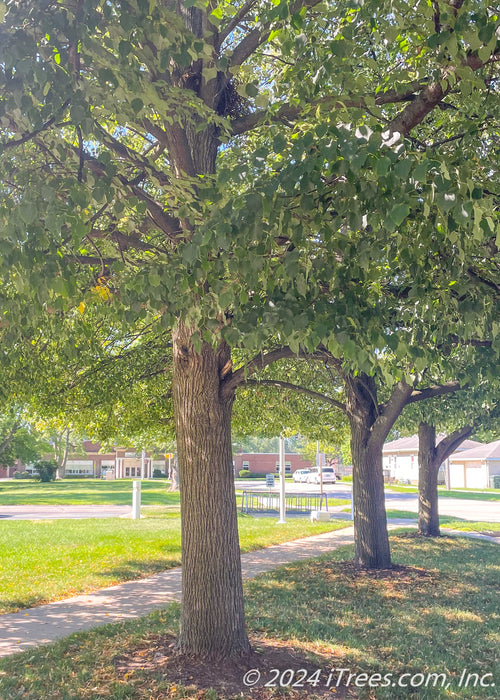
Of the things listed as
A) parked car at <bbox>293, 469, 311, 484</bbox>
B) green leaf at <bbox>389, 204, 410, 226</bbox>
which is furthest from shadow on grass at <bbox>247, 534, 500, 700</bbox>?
parked car at <bbox>293, 469, 311, 484</bbox>

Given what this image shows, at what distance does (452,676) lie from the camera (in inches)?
221

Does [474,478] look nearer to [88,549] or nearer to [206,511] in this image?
[88,549]

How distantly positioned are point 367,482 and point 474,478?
4835 cm

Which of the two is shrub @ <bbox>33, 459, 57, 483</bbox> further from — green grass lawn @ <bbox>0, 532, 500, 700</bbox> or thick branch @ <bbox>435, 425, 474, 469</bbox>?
green grass lawn @ <bbox>0, 532, 500, 700</bbox>

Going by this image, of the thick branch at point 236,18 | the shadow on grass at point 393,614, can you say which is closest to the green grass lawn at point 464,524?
the shadow on grass at point 393,614

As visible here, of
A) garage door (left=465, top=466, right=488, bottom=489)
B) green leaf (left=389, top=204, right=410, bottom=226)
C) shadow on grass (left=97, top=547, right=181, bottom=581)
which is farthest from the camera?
garage door (left=465, top=466, right=488, bottom=489)

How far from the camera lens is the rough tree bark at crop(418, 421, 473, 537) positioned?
1616cm

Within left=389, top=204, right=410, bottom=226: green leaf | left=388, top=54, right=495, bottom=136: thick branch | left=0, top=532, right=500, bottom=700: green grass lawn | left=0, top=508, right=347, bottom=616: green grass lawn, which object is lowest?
left=0, top=508, right=347, bottom=616: green grass lawn

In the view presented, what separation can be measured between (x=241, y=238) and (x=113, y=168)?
96 cm

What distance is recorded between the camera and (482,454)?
52.8 metres

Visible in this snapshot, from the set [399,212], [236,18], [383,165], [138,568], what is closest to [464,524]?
[138,568]

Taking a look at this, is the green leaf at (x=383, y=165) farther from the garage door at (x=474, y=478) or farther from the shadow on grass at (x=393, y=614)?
the garage door at (x=474, y=478)

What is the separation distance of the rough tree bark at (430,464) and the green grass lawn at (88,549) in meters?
3.48

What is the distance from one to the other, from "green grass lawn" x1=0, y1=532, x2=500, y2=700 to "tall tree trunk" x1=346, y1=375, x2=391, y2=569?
71 cm
